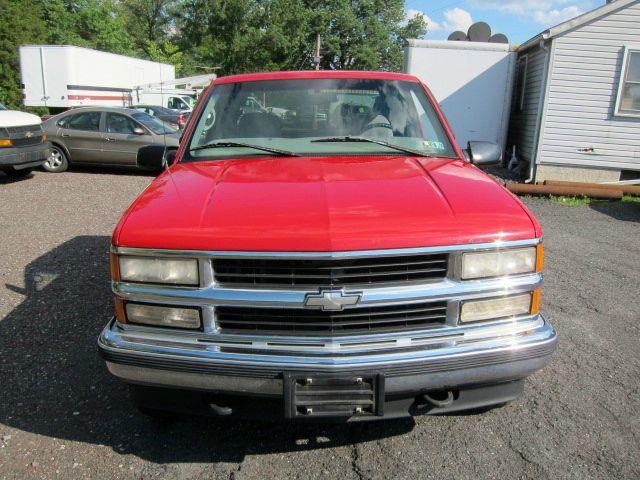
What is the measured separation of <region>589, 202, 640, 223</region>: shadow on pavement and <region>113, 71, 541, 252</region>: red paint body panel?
24.2ft

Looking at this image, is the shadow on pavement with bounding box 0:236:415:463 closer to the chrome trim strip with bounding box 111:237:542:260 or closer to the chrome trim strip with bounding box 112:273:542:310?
the chrome trim strip with bounding box 112:273:542:310

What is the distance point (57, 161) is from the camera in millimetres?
12133

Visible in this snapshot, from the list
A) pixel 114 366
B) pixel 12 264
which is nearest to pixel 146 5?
pixel 12 264

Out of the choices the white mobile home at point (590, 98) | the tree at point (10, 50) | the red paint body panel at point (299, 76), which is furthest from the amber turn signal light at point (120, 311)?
the tree at point (10, 50)

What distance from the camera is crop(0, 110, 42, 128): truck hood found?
952cm

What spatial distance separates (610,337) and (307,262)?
303 cm

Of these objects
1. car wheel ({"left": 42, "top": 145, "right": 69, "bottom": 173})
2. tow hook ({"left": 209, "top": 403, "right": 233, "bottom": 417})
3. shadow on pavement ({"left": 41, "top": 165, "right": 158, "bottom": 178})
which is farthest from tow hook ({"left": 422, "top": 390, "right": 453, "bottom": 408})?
car wheel ({"left": 42, "top": 145, "right": 69, "bottom": 173})

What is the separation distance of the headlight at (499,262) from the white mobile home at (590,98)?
10.4m

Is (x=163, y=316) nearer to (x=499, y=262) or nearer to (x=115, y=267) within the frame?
(x=115, y=267)

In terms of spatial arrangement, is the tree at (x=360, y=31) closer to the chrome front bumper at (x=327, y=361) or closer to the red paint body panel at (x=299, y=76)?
the red paint body panel at (x=299, y=76)

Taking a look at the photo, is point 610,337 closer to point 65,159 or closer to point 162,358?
point 162,358

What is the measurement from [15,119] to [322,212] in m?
9.56

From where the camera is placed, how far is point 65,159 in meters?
12.1

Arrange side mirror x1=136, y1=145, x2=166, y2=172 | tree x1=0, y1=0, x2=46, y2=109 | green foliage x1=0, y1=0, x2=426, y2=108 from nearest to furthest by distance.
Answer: side mirror x1=136, y1=145, x2=166, y2=172 < tree x1=0, y1=0, x2=46, y2=109 < green foliage x1=0, y1=0, x2=426, y2=108
